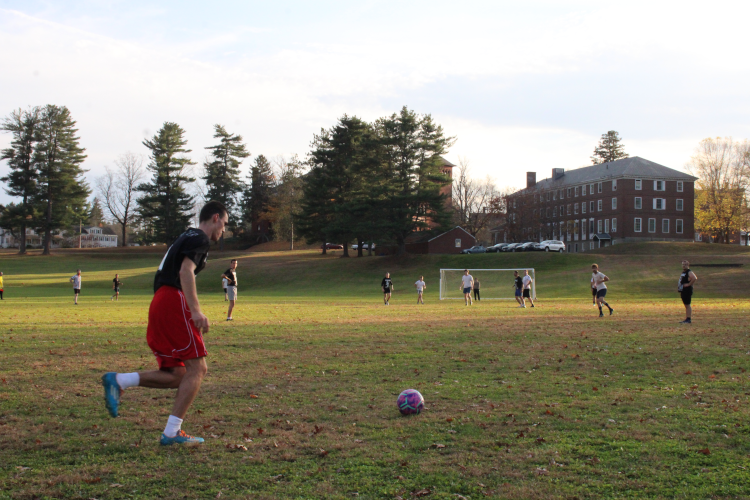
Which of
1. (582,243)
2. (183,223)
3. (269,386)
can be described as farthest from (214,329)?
(582,243)

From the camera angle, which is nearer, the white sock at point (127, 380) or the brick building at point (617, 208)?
the white sock at point (127, 380)

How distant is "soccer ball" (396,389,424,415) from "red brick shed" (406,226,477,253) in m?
66.0

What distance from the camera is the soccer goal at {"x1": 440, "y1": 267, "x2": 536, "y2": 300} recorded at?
3900 centimetres

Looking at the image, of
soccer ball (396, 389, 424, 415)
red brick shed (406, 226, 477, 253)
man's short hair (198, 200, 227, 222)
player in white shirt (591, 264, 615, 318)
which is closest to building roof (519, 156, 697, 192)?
red brick shed (406, 226, 477, 253)

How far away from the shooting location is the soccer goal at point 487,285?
128 ft

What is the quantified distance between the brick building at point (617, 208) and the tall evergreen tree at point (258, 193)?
38.6 meters

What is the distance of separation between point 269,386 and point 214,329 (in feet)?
26.1

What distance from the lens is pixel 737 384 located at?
27.6ft

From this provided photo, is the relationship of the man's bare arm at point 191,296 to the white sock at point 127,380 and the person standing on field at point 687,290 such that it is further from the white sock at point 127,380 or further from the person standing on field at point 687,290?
the person standing on field at point 687,290

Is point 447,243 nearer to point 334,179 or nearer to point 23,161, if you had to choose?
point 334,179

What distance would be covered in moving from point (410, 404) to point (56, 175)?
→ 81487mm

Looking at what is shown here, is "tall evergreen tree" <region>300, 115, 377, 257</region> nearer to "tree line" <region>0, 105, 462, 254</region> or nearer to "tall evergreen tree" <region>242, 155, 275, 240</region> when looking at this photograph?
"tree line" <region>0, 105, 462, 254</region>

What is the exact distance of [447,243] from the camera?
7381 cm

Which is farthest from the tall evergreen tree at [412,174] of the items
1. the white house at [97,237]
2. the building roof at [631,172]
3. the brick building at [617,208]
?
the white house at [97,237]
